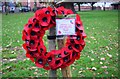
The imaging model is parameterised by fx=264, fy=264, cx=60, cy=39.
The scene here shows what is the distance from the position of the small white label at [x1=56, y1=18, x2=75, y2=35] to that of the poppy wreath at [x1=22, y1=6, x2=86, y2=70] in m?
0.07

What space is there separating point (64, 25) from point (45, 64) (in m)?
0.55

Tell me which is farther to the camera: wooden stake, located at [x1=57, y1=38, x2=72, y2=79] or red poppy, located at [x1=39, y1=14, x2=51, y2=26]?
wooden stake, located at [x1=57, y1=38, x2=72, y2=79]

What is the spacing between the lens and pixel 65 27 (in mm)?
3236

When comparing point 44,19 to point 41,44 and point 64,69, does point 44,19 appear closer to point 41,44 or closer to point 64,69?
point 41,44

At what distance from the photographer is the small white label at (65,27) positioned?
127 inches

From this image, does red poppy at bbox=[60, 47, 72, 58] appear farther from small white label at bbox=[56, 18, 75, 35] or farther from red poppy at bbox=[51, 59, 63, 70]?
small white label at bbox=[56, 18, 75, 35]

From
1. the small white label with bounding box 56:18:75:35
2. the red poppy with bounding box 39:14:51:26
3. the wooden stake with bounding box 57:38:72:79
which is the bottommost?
the wooden stake with bounding box 57:38:72:79

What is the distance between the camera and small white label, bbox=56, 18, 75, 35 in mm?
3219

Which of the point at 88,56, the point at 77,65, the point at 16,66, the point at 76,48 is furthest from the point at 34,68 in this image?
the point at 76,48

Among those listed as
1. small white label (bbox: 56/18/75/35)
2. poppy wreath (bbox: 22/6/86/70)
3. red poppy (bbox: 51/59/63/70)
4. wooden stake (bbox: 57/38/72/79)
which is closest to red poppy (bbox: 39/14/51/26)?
poppy wreath (bbox: 22/6/86/70)

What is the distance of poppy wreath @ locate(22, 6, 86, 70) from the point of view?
3.23 meters

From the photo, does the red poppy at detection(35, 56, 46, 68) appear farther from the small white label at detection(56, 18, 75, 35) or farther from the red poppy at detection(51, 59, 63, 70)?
the small white label at detection(56, 18, 75, 35)

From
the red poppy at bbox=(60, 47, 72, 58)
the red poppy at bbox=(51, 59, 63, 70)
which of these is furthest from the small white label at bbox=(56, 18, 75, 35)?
the red poppy at bbox=(51, 59, 63, 70)

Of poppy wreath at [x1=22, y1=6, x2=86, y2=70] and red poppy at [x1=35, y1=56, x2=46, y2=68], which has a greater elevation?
poppy wreath at [x1=22, y1=6, x2=86, y2=70]
